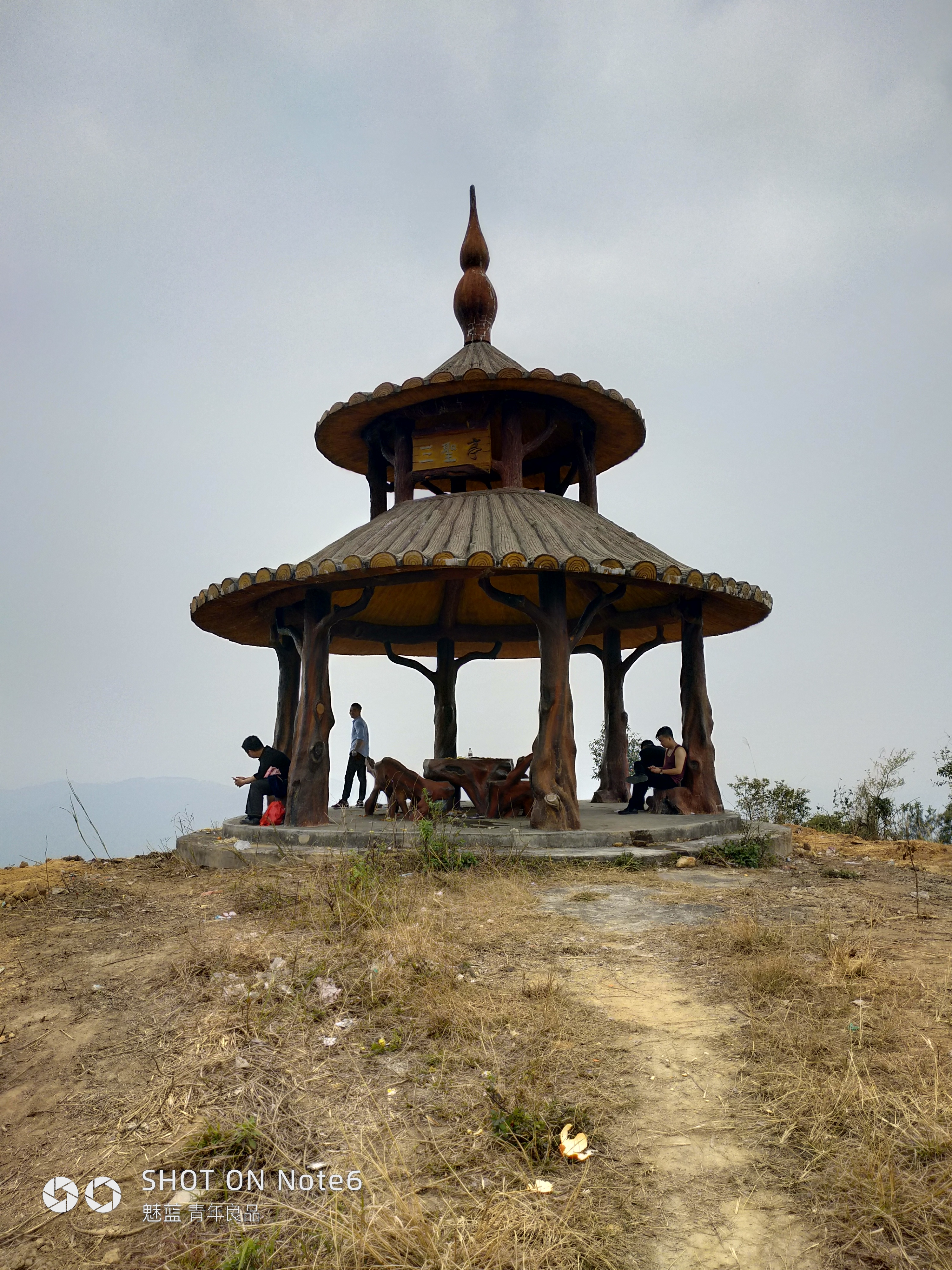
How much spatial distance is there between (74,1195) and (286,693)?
A: 321 inches

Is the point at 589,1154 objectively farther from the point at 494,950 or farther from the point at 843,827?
the point at 843,827

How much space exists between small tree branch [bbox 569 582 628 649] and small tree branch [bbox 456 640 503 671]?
4.85 meters

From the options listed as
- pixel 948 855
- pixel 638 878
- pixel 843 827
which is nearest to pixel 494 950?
pixel 638 878

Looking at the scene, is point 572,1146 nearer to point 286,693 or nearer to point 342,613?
point 342,613

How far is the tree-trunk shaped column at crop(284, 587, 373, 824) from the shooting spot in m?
9.05

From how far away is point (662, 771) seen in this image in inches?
399

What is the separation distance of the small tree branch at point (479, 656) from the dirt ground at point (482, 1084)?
A: 8.13 meters

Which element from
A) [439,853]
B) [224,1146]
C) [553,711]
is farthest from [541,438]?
[224,1146]

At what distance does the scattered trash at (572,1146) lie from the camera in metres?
2.88

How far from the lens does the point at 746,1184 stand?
2.75 metres

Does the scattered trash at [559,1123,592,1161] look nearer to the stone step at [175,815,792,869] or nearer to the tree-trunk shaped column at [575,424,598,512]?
the stone step at [175,815,792,869]

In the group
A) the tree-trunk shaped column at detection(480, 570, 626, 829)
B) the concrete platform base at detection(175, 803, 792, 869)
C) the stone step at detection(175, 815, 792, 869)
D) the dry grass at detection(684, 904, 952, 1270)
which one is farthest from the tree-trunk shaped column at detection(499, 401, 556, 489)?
the dry grass at detection(684, 904, 952, 1270)

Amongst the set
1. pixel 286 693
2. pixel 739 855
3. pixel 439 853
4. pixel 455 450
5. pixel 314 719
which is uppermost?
pixel 455 450

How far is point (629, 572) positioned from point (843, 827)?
911 cm
